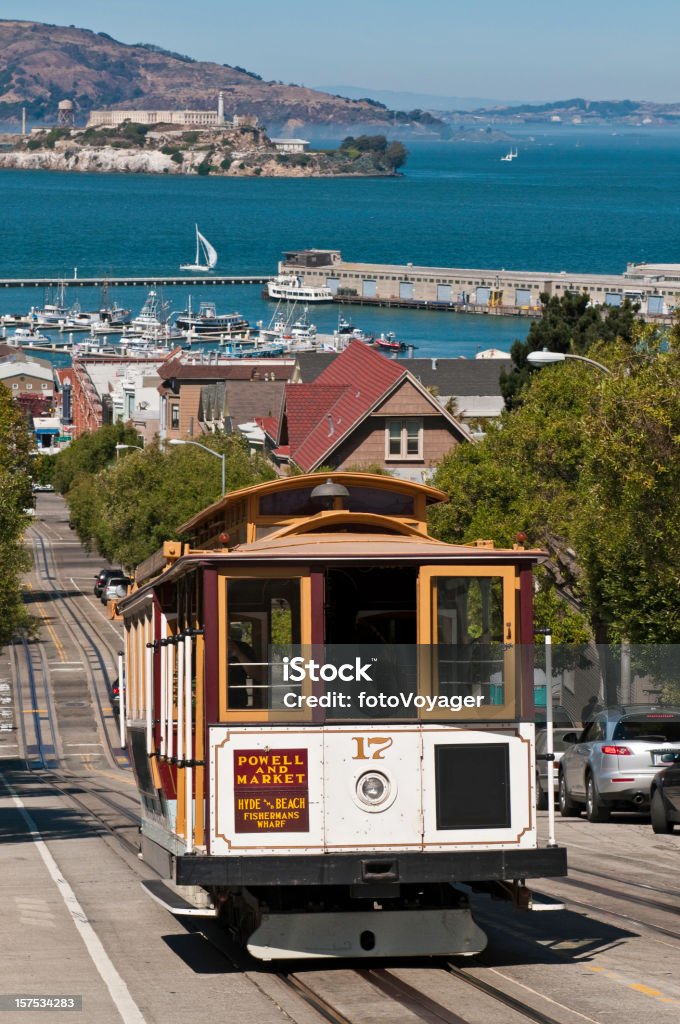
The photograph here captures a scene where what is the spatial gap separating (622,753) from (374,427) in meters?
47.5

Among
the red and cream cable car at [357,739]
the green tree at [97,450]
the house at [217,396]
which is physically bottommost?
the red and cream cable car at [357,739]

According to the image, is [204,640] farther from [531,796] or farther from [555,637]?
[555,637]

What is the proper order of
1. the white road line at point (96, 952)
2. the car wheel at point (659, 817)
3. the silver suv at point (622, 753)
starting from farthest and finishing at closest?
the silver suv at point (622, 753), the car wheel at point (659, 817), the white road line at point (96, 952)

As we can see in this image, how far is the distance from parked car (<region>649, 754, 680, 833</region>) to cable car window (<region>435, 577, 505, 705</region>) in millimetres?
10278

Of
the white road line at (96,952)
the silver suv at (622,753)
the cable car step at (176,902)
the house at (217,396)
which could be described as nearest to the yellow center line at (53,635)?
the house at (217,396)

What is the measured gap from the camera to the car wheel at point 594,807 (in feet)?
84.9

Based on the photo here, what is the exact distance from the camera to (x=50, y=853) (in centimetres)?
2198

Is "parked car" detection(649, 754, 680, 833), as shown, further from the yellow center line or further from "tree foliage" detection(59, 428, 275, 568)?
the yellow center line

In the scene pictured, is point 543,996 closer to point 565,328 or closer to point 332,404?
point 565,328

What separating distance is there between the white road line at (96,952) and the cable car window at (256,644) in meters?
2.16

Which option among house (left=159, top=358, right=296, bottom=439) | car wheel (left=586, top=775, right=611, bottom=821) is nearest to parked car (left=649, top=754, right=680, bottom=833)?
car wheel (left=586, top=775, right=611, bottom=821)

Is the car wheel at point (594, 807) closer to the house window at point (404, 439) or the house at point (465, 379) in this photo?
the house window at point (404, 439)

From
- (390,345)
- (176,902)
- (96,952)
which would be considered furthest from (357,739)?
(390,345)

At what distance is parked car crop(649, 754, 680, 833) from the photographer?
23.0 meters
